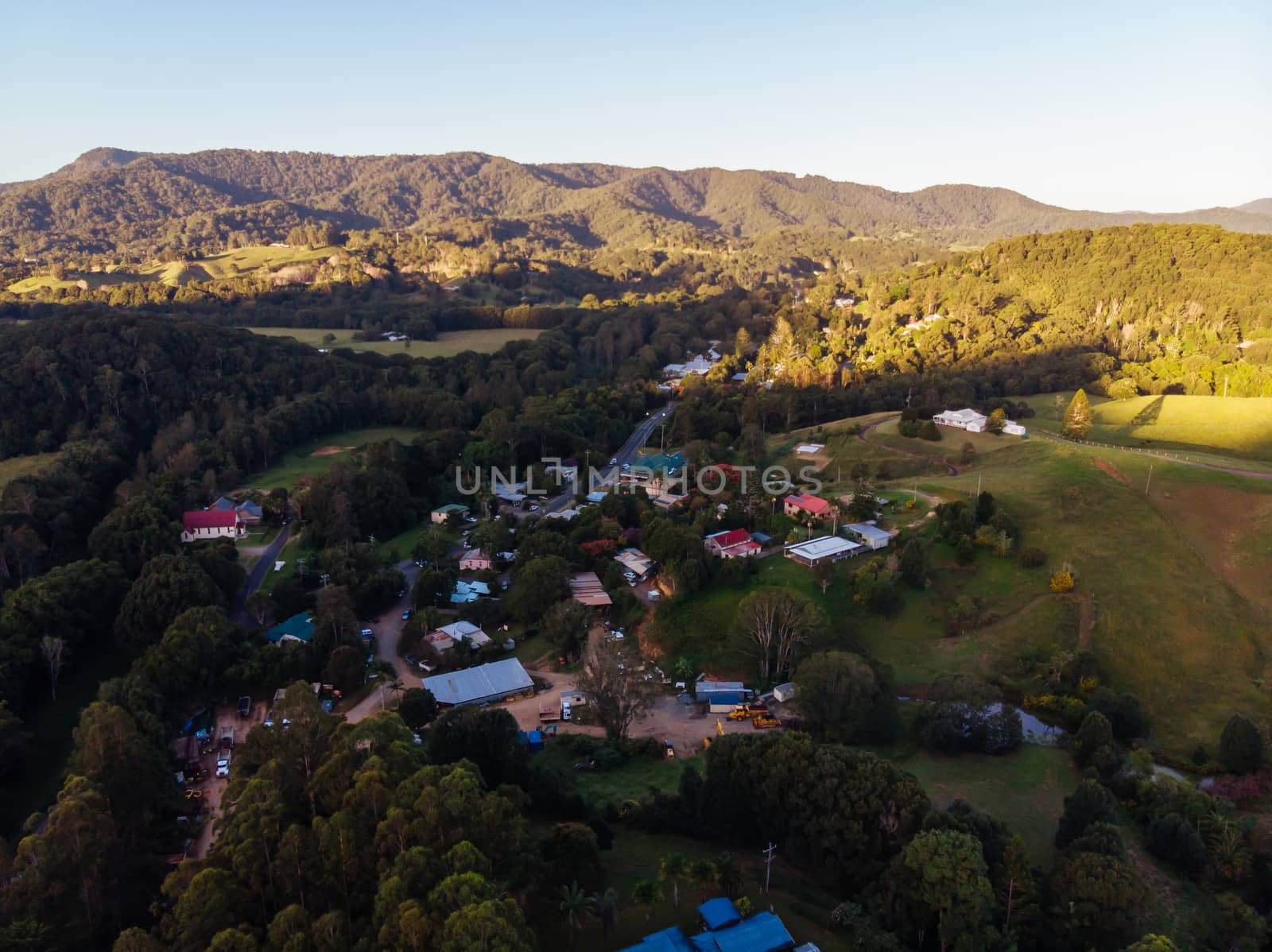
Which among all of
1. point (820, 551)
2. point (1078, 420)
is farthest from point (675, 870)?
point (1078, 420)

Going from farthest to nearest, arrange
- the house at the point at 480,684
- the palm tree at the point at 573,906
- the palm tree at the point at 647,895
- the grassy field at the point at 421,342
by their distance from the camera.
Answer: the grassy field at the point at 421,342 → the house at the point at 480,684 → the palm tree at the point at 647,895 → the palm tree at the point at 573,906

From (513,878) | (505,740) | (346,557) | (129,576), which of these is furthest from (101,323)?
(513,878)

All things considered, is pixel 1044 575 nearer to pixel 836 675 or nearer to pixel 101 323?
pixel 836 675

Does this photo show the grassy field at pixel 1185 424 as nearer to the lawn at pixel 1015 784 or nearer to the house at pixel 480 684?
the lawn at pixel 1015 784

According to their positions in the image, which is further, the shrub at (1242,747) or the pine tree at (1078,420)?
the pine tree at (1078,420)

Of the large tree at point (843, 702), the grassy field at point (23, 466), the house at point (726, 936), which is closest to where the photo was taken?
the house at point (726, 936)

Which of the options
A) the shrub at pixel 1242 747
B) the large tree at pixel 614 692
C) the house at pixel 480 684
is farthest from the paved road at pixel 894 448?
the house at pixel 480 684

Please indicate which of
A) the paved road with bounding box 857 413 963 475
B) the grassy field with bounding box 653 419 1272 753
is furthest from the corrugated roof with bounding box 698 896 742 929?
the paved road with bounding box 857 413 963 475
